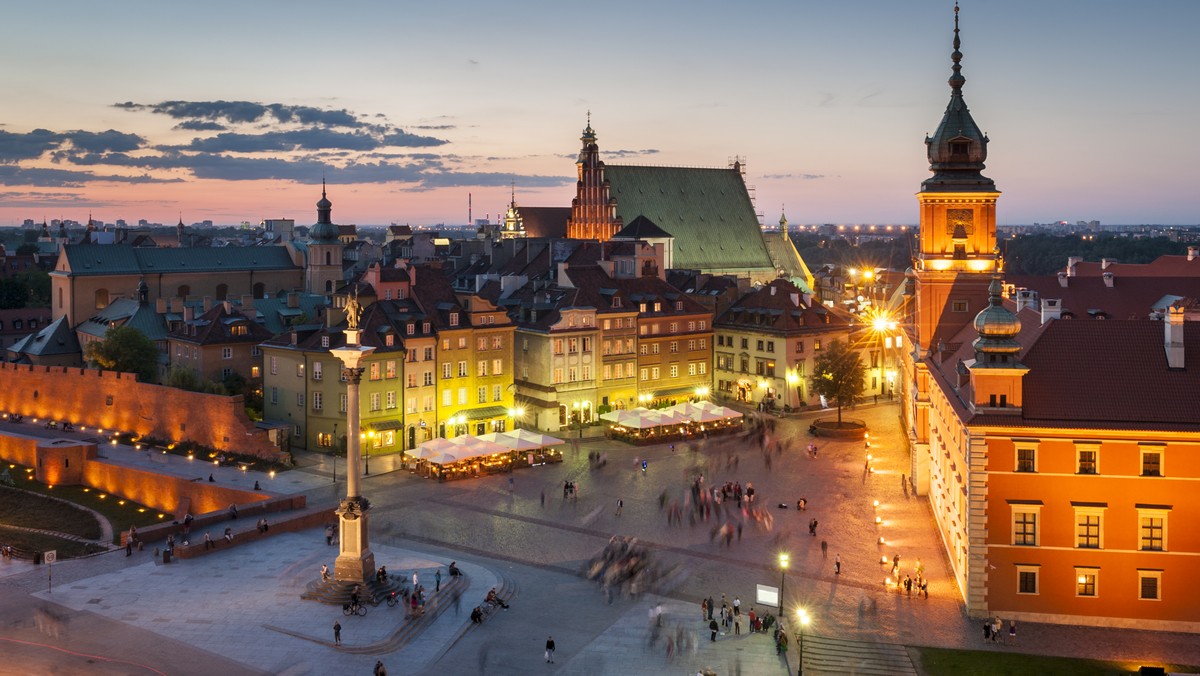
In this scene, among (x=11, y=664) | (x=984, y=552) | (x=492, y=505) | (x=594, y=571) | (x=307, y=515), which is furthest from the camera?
(x=492, y=505)

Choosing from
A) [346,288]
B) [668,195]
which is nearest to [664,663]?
[346,288]

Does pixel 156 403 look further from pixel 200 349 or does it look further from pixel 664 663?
pixel 664 663

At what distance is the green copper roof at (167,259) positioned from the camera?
95.6 meters

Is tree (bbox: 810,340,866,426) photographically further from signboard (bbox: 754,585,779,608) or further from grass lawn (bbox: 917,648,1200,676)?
grass lawn (bbox: 917,648,1200,676)

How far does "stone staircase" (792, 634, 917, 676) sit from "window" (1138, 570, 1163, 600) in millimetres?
8941

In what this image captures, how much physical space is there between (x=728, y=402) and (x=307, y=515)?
4051cm

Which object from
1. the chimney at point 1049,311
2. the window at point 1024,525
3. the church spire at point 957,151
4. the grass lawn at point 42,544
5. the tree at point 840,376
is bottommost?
the grass lawn at point 42,544

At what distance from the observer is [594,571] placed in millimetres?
42219

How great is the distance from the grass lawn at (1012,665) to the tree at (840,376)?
3610cm

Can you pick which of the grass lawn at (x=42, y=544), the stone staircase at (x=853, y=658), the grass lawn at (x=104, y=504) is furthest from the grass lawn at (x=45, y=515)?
the stone staircase at (x=853, y=658)

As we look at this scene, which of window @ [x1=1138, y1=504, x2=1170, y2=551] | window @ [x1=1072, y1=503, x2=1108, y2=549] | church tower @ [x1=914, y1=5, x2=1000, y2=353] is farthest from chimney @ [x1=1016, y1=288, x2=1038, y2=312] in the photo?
window @ [x1=1138, y1=504, x2=1170, y2=551]

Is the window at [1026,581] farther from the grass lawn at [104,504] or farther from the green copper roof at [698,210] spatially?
the green copper roof at [698,210]

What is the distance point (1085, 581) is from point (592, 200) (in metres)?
76.2

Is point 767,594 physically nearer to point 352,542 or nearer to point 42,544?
point 352,542
